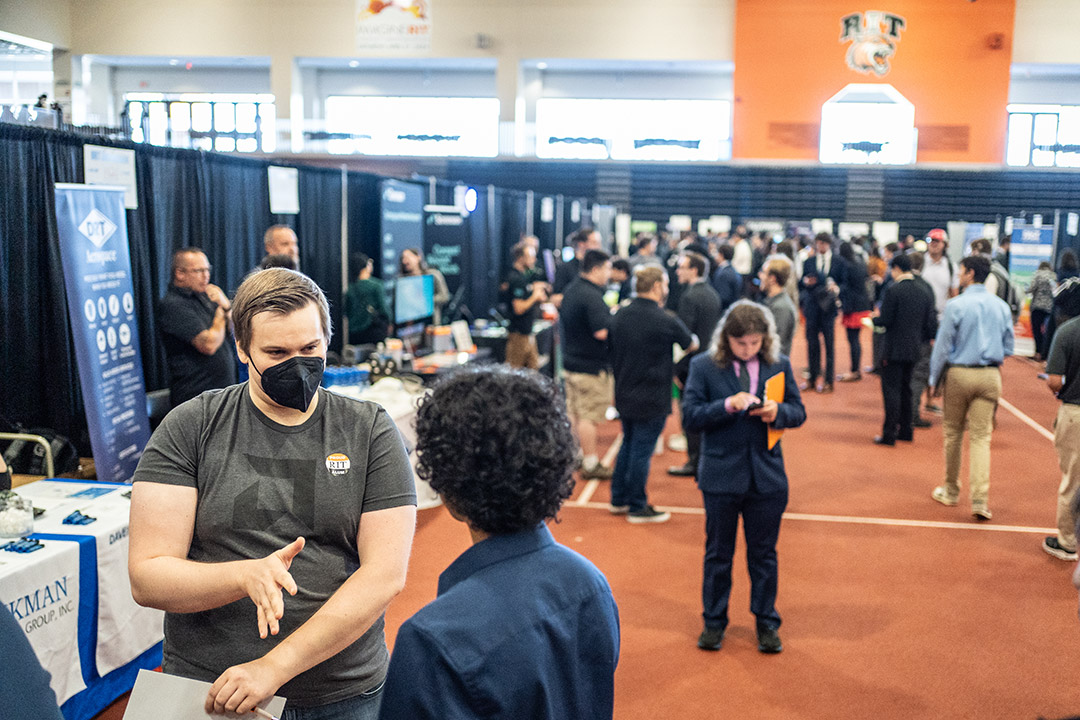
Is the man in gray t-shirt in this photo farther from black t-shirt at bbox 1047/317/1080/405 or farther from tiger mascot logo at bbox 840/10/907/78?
tiger mascot logo at bbox 840/10/907/78

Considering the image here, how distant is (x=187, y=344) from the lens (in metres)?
4.43

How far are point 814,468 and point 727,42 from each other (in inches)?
650

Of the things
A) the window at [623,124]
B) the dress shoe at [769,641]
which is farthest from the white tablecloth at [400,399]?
the window at [623,124]

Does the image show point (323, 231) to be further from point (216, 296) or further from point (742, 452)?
point (742, 452)

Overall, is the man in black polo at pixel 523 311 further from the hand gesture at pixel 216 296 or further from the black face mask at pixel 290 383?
the black face mask at pixel 290 383

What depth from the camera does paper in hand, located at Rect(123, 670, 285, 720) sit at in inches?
53.0

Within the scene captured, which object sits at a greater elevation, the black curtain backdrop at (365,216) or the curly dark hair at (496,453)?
the black curtain backdrop at (365,216)

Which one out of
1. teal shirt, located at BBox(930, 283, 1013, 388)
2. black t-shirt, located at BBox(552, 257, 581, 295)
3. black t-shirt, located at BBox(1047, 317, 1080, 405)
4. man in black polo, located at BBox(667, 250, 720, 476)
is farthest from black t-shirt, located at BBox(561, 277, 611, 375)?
black t-shirt, located at BBox(552, 257, 581, 295)

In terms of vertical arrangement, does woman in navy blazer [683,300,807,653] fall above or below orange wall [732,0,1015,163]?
below

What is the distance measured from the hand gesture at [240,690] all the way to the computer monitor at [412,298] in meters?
5.36

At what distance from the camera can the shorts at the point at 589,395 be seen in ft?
20.3

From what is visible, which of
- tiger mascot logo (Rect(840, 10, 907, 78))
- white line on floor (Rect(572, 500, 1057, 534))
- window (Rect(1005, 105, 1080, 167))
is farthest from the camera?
window (Rect(1005, 105, 1080, 167))

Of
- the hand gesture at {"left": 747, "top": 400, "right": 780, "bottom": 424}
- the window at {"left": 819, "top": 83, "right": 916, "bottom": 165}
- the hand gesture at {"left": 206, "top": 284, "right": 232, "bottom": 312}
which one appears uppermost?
the window at {"left": 819, "top": 83, "right": 916, "bottom": 165}

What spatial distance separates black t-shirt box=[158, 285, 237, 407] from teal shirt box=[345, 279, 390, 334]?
2.31m
